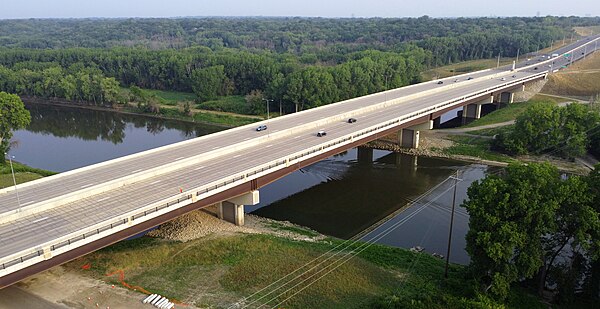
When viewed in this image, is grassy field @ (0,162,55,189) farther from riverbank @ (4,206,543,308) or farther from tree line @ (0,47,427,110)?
tree line @ (0,47,427,110)

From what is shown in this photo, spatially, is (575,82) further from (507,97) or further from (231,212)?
(231,212)

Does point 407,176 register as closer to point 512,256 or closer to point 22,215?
point 512,256

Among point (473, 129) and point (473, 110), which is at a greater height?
point (473, 110)

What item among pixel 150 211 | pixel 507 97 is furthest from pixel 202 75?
pixel 150 211

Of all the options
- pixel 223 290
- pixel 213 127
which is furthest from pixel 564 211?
pixel 213 127

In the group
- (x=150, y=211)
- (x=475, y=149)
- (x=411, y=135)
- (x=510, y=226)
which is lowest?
(x=475, y=149)

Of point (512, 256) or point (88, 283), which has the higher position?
point (512, 256)

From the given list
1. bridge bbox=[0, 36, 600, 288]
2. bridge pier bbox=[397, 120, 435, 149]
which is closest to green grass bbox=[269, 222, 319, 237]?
bridge bbox=[0, 36, 600, 288]
